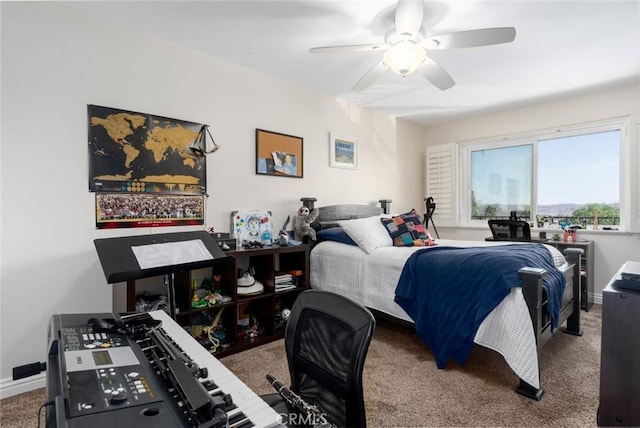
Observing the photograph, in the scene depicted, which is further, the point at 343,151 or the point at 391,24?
the point at 343,151

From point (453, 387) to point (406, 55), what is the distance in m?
2.13

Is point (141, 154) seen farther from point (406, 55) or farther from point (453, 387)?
point (453, 387)

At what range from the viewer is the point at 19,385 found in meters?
1.97

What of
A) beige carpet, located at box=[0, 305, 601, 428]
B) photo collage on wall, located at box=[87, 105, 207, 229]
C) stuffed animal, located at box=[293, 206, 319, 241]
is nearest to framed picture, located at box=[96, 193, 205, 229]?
photo collage on wall, located at box=[87, 105, 207, 229]

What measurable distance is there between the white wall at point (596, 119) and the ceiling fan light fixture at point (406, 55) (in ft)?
9.54

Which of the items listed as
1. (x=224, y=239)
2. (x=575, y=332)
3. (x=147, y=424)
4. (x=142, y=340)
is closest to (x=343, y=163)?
(x=224, y=239)

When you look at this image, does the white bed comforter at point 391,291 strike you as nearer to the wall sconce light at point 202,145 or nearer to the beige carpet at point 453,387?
the beige carpet at point 453,387

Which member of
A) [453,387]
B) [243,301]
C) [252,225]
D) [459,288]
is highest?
[252,225]

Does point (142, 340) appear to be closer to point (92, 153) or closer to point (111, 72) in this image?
point (92, 153)

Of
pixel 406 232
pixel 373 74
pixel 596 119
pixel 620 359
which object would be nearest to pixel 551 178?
pixel 596 119

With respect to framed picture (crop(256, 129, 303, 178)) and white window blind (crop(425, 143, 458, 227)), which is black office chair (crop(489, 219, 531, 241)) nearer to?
white window blind (crop(425, 143, 458, 227))

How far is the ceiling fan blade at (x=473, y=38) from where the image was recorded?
6.10 feet

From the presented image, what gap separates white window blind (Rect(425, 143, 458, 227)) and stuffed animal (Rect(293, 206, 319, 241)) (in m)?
2.55

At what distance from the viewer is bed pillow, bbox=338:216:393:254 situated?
2.93 m
